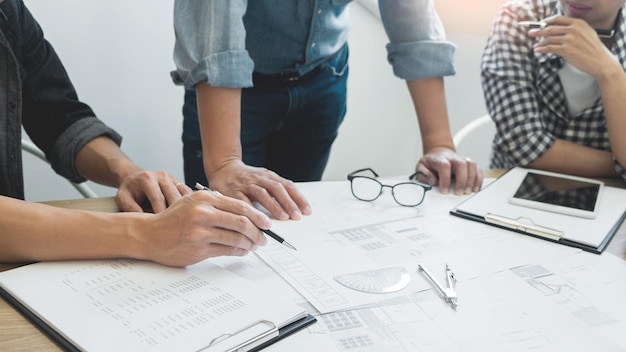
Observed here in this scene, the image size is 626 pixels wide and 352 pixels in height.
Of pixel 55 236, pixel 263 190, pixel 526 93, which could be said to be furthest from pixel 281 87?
pixel 55 236

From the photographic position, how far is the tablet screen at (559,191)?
3.29 feet

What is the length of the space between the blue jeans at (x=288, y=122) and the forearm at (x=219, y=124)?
0.23 m

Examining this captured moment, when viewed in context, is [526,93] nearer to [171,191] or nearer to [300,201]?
[300,201]

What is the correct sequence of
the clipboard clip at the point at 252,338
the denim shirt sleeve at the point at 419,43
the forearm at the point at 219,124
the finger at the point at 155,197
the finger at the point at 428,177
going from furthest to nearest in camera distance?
1. the denim shirt sleeve at the point at 419,43
2. the finger at the point at 428,177
3. the forearm at the point at 219,124
4. the finger at the point at 155,197
5. the clipboard clip at the point at 252,338

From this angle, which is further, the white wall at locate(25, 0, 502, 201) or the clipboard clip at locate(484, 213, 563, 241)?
the white wall at locate(25, 0, 502, 201)

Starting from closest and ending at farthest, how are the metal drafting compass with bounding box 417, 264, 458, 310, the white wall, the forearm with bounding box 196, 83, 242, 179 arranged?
the metal drafting compass with bounding box 417, 264, 458, 310
the forearm with bounding box 196, 83, 242, 179
the white wall

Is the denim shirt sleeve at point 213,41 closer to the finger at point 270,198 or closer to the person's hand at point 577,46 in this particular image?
the finger at point 270,198

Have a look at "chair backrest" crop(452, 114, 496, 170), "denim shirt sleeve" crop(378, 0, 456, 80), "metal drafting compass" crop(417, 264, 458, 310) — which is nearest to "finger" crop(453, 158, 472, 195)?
"denim shirt sleeve" crop(378, 0, 456, 80)

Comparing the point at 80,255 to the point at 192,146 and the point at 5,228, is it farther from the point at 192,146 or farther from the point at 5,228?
the point at 192,146

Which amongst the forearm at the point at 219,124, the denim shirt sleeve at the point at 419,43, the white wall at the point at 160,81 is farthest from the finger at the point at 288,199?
the white wall at the point at 160,81

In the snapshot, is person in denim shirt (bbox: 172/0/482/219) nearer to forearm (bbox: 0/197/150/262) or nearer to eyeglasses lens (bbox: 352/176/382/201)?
eyeglasses lens (bbox: 352/176/382/201)

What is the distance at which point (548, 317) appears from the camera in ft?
2.18

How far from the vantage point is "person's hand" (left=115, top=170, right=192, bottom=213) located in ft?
2.91

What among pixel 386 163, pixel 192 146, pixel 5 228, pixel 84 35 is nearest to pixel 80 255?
pixel 5 228
